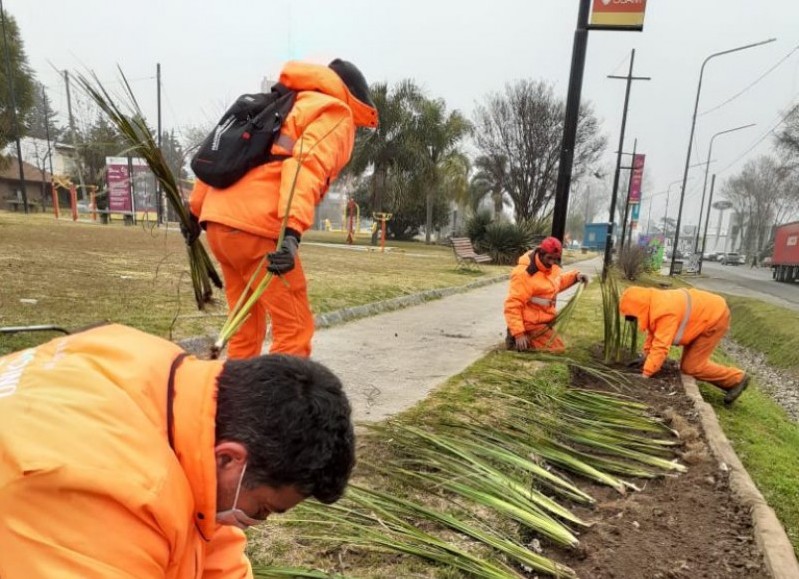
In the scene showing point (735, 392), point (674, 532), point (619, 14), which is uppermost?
point (619, 14)

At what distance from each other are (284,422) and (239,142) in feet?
6.49

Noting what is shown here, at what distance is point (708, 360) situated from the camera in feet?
16.3

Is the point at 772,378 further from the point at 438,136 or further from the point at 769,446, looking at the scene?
the point at 438,136

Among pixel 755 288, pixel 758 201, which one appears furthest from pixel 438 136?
pixel 758 201

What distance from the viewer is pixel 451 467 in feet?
8.39

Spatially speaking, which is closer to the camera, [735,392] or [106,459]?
[106,459]

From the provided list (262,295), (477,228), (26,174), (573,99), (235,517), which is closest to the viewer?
(235,517)

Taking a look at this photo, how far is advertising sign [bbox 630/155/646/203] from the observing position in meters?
25.6

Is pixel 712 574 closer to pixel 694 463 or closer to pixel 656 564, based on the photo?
pixel 656 564

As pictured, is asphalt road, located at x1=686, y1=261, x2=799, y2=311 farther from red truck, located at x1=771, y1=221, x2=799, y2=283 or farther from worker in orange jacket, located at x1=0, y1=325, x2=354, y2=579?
worker in orange jacket, located at x1=0, y1=325, x2=354, y2=579

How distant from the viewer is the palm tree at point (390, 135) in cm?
2653

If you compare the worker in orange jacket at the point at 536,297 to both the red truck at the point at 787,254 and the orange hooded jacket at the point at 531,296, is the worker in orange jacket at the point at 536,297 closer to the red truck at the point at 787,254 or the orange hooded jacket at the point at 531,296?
the orange hooded jacket at the point at 531,296

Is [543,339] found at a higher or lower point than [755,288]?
higher

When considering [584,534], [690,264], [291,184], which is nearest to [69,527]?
[291,184]
